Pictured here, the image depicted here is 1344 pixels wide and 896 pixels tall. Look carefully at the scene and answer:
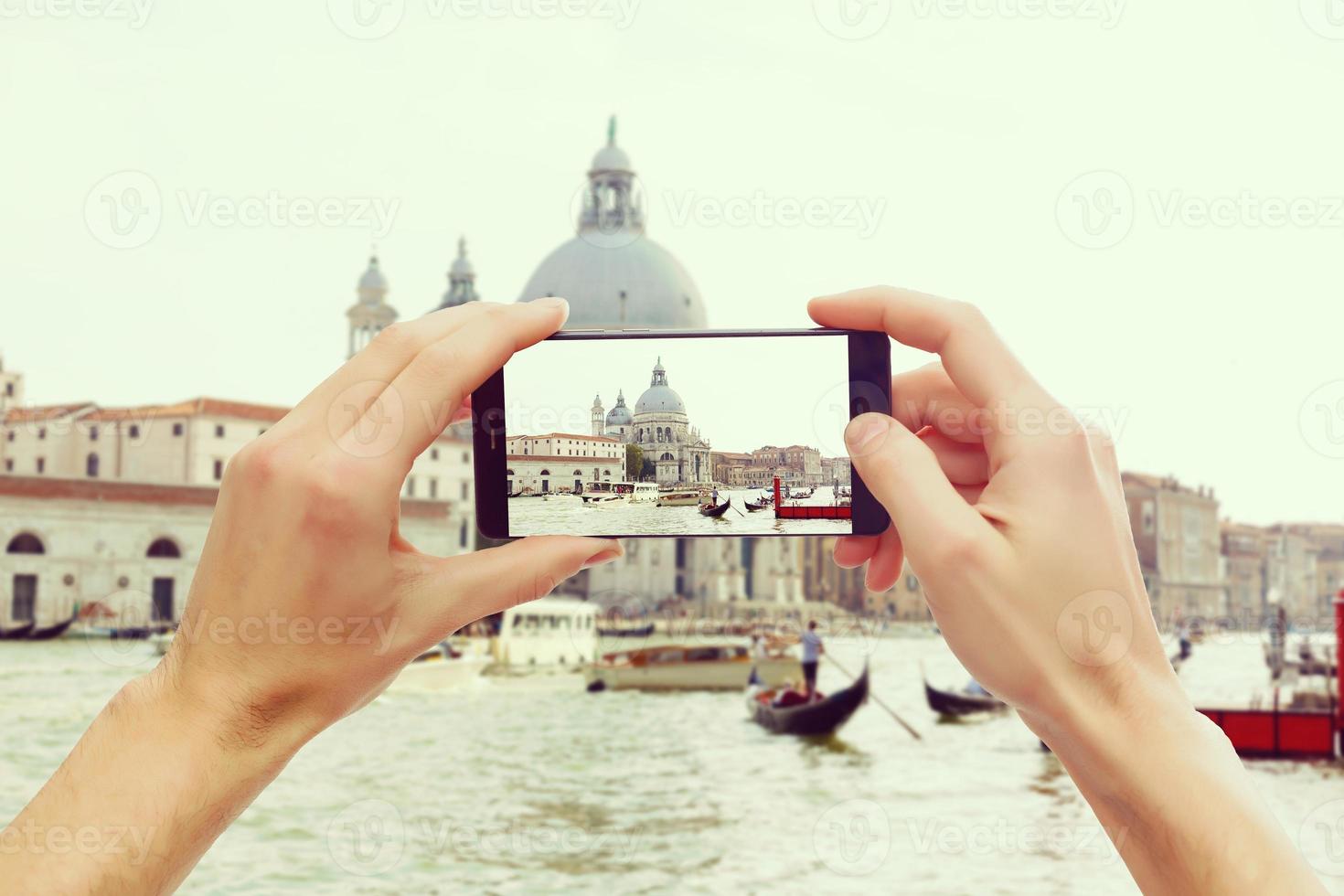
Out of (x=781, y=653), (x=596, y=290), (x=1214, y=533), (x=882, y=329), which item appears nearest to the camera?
(x=882, y=329)

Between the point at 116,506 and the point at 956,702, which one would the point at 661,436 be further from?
the point at 116,506

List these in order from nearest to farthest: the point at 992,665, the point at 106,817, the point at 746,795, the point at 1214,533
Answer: the point at 106,817, the point at 992,665, the point at 746,795, the point at 1214,533

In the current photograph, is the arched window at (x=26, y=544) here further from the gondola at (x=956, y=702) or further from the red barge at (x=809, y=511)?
the red barge at (x=809, y=511)

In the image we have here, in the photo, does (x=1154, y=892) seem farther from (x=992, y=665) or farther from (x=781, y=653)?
(x=781, y=653)

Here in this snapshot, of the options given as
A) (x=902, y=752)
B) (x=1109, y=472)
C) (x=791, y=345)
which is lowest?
(x=902, y=752)

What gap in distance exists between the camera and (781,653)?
15398mm

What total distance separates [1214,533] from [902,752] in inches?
1354

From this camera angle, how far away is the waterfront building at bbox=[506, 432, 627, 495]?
3.09 ft

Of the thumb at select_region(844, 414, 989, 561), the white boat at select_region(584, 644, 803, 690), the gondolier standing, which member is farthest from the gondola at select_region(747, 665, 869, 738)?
the thumb at select_region(844, 414, 989, 561)

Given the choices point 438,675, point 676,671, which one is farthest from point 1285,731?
point 438,675

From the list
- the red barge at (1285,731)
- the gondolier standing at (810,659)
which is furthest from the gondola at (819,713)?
the red barge at (1285,731)

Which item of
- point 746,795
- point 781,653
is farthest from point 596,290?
point 746,795

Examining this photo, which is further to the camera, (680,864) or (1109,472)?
(680,864)

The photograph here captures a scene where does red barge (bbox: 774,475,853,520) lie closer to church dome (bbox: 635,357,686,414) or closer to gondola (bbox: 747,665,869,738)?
church dome (bbox: 635,357,686,414)
